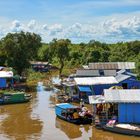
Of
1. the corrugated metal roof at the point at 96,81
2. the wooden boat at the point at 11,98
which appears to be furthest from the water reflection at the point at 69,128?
the wooden boat at the point at 11,98

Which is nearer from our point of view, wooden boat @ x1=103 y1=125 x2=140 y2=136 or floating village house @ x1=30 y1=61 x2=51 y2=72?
wooden boat @ x1=103 y1=125 x2=140 y2=136

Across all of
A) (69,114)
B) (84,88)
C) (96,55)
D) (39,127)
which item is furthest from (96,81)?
(96,55)

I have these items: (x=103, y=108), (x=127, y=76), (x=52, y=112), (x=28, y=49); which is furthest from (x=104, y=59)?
(x=103, y=108)

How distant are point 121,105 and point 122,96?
74 cm

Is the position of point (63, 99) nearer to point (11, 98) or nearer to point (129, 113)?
point (11, 98)

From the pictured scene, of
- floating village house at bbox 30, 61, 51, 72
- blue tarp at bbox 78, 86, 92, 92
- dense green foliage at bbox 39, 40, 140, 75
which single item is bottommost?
blue tarp at bbox 78, 86, 92, 92

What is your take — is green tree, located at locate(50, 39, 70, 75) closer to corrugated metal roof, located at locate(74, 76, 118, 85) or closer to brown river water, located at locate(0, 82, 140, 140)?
corrugated metal roof, located at locate(74, 76, 118, 85)

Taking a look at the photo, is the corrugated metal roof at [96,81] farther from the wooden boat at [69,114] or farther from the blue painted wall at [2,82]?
the blue painted wall at [2,82]

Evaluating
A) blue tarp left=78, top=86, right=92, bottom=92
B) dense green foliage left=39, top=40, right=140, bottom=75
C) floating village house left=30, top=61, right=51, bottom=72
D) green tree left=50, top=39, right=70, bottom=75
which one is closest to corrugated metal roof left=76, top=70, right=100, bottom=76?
blue tarp left=78, top=86, right=92, bottom=92

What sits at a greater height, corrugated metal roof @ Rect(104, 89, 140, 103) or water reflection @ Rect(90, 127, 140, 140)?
corrugated metal roof @ Rect(104, 89, 140, 103)

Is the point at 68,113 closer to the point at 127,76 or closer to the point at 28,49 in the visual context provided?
the point at 127,76

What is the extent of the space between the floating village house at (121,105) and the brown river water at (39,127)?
130cm

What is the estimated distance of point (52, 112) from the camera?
30.6 m

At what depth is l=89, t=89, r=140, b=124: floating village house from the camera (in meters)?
23.8
